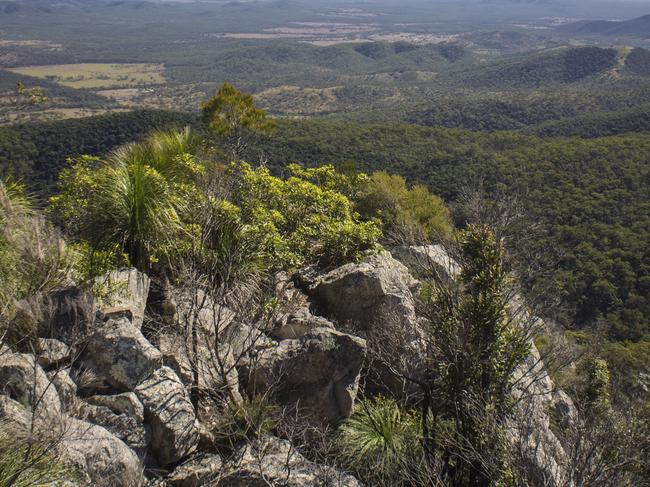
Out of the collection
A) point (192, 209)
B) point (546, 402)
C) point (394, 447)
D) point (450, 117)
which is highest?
point (192, 209)

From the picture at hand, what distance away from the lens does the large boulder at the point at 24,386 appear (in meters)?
4.15

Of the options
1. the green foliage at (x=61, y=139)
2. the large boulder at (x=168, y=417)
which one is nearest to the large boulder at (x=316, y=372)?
the large boulder at (x=168, y=417)

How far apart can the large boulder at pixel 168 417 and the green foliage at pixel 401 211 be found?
517 cm

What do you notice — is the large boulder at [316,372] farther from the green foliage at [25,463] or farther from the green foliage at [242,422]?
the green foliage at [25,463]

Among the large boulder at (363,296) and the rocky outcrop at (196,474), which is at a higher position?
the large boulder at (363,296)

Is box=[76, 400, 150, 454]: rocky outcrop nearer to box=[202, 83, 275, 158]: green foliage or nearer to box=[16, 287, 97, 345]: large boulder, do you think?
box=[16, 287, 97, 345]: large boulder

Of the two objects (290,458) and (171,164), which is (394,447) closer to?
(290,458)

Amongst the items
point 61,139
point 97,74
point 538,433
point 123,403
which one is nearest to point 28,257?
point 123,403

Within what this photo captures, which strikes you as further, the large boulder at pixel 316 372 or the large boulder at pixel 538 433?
the large boulder at pixel 316 372

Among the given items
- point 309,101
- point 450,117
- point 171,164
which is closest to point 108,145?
point 171,164

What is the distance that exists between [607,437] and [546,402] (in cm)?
314

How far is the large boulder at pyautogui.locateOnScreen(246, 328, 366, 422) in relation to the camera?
5551mm

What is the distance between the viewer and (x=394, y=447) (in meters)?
5.29

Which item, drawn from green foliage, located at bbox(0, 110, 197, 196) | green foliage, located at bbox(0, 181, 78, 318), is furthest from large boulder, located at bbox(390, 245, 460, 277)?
green foliage, located at bbox(0, 110, 197, 196)
